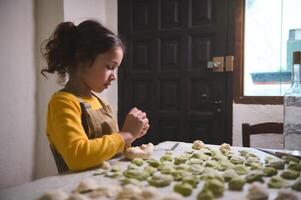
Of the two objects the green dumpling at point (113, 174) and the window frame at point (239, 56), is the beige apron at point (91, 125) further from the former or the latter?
the window frame at point (239, 56)

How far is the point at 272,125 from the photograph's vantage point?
5.19ft

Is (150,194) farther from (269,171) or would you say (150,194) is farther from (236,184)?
(269,171)

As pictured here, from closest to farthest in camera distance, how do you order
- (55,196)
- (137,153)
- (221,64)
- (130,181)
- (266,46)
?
1. (55,196)
2. (130,181)
3. (137,153)
4. (266,46)
5. (221,64)

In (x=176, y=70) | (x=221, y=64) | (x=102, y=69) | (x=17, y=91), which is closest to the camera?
(x=102, y=69)

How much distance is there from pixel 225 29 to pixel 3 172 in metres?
1.92

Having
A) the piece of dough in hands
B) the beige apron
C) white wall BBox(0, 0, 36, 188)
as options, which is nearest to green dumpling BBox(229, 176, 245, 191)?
Result: the piece of dough in hands

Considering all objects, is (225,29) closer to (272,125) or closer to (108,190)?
(272,125)

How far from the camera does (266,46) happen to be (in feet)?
7.27

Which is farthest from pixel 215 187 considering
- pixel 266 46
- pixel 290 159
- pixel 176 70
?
pixel 176 70

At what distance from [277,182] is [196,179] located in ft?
0.60

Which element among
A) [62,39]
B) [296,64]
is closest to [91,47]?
[62,39]

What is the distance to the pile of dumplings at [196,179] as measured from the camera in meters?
0.58

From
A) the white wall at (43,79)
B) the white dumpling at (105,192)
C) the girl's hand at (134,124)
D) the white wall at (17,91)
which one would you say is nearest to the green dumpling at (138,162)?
the girl's hand at (134,124)

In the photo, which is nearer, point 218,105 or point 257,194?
point 257,194
